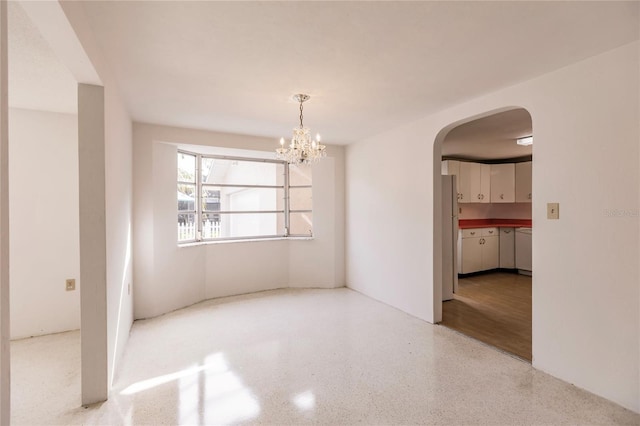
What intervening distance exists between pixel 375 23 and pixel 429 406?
8.02ft

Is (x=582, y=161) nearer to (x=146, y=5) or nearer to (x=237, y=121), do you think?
(x=146, y=5)

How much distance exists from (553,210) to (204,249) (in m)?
4.15

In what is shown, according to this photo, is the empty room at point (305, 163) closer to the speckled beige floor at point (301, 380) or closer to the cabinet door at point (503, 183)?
the speckled beige floor at point (301, 380)

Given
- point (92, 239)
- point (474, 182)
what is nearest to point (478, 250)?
point (474, 182)

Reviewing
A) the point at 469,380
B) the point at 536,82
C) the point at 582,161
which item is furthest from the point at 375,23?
the point at 469,380

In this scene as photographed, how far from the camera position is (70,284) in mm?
3467

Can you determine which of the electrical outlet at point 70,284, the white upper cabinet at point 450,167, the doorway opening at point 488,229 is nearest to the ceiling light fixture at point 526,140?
the doorway opening at point 488,229

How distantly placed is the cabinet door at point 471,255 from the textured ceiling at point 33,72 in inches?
242

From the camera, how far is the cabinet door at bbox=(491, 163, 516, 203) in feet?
21.1

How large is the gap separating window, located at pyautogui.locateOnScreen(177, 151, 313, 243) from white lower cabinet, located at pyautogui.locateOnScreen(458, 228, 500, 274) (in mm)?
2976

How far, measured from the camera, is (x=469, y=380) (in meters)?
2.41

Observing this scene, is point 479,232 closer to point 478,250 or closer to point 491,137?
point 478,250

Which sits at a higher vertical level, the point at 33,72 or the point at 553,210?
the point at 33,72

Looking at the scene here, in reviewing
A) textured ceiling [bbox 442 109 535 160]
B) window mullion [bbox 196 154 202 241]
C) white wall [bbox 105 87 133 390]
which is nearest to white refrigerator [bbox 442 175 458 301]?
textured ceiling [bbox 442 109 535 160]
